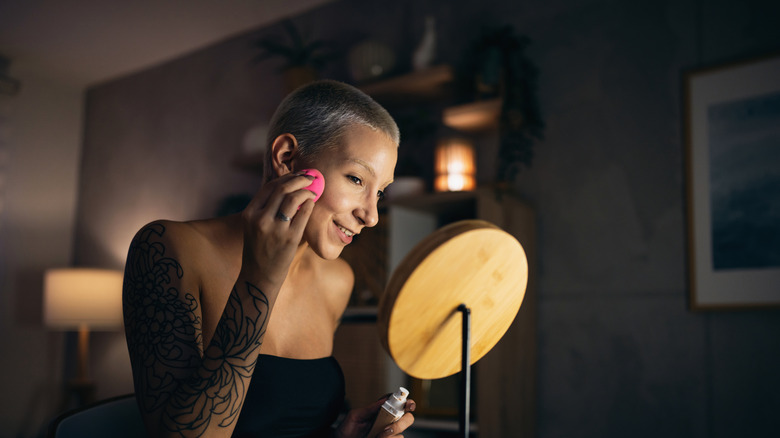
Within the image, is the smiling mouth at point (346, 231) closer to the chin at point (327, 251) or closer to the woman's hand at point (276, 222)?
the chin at point (327, 251)

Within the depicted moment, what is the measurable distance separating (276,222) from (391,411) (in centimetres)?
39

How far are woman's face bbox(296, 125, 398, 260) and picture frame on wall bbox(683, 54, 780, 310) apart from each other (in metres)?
1.59

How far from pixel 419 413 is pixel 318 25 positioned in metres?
2.47

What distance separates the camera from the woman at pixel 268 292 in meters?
0.86

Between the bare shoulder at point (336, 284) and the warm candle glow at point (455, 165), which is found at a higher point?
the warm candle glow at point (455, 165)

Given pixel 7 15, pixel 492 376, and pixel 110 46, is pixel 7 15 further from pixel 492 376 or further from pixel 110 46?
pixel 492 376

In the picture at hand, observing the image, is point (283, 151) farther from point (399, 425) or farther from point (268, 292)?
point (399, 425)

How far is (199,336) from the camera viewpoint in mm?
1002

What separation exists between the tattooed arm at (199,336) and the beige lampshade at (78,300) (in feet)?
11.0

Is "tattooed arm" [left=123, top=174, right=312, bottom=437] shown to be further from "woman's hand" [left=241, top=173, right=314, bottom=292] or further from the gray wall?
the gray wall

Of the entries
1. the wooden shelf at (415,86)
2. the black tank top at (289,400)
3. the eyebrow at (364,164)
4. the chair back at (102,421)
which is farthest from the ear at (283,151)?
the wooden shelf at (415,86)

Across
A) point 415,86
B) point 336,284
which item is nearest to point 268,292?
point 336,284

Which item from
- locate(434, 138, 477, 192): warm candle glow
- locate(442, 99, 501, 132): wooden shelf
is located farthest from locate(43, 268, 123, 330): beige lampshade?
locate(442, 99, 501, 132): wooden shelf

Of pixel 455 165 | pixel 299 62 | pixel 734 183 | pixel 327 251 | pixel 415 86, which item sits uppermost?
pixel 299 62
